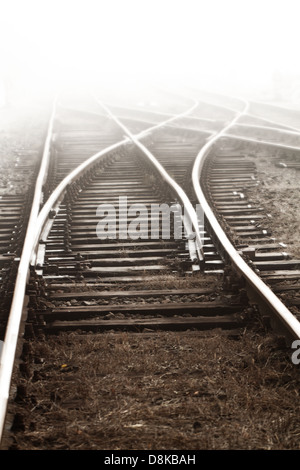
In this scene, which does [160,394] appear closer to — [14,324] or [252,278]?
[14,324]

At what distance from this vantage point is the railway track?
4621 millimetres

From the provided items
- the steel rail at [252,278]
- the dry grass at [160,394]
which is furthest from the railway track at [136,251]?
the dry grass at [160,394]

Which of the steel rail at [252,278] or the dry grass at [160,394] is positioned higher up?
the steel rail at [252,278]

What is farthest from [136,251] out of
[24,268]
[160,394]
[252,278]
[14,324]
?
[160,394]

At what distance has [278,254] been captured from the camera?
6090 millimetres

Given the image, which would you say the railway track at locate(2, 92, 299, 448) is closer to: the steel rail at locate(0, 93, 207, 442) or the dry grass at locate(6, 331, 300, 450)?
the steel rail at locate(0, 93, 207, 442)

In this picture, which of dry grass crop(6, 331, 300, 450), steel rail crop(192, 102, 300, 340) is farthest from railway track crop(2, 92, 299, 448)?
dry grass crop(6, 331, 300, 450)

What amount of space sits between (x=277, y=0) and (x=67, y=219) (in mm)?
65074

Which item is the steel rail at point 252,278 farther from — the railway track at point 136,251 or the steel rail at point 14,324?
the steel rail at point 14,324

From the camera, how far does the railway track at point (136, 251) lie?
15.2ft

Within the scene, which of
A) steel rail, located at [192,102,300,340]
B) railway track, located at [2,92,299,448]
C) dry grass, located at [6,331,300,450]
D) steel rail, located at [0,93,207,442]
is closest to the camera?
dry grass, located at [6,331,300,450]

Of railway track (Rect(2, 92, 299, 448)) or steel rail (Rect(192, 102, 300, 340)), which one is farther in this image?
railway track (Rect(2, 92, 299, 448))

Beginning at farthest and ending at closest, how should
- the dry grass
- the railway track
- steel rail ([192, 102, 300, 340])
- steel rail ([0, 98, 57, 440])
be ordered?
the railway track, steel rail ([192, 102, 300, 340]), steel rail ([0, 98, 57, 440]), the dry grass

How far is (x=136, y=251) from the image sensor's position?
245 inches
